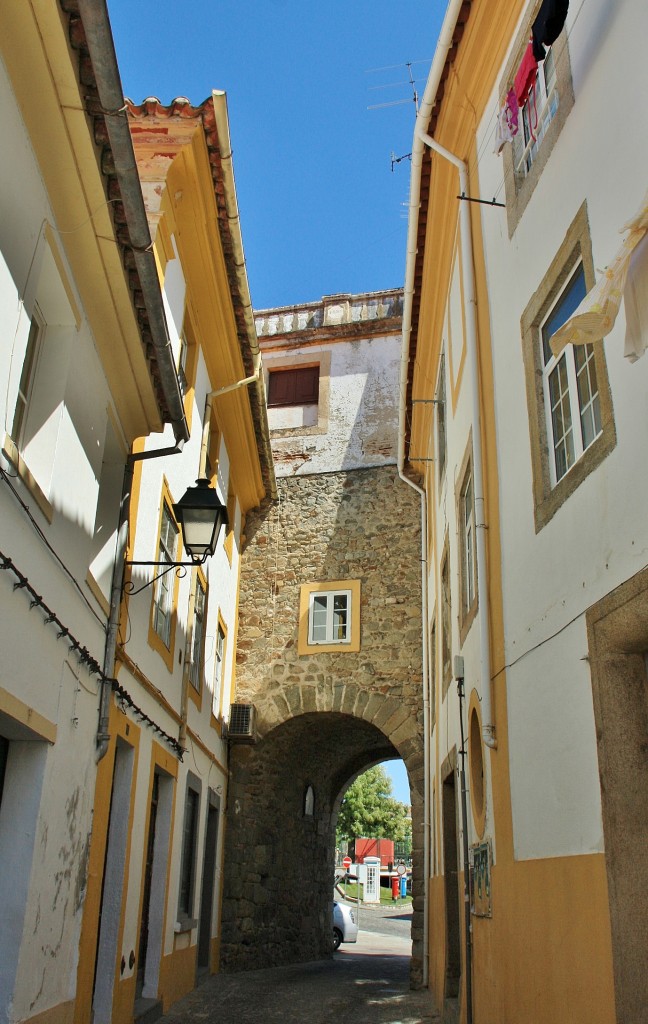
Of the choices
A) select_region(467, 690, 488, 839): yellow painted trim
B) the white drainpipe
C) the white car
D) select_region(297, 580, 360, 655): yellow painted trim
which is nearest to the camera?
the white drainpipe

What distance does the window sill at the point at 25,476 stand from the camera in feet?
16.5

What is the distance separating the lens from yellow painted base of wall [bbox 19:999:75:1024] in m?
A: 5.72

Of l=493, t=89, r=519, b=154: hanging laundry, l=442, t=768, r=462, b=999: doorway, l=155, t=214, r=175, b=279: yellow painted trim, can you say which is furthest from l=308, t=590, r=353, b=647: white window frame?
l=493, t=89, r=519, b=154: hanging laundry

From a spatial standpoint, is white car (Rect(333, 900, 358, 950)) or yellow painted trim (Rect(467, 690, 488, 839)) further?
white car (Rect(333, 900, 358, 950))

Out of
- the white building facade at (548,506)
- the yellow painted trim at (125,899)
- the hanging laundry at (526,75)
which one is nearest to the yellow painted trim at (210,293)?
the white building facade at (548,506)

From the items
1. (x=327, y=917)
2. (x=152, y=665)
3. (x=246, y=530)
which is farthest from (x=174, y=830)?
(x=327, y=917)

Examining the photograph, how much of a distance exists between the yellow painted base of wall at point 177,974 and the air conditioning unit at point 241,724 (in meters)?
3.23

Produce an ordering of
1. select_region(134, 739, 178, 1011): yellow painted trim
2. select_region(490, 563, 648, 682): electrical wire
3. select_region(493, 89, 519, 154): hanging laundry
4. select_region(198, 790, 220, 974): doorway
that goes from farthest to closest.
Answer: select_region(198, 790, 220, 974): doorway → select_region(134, 739, 178, 1011): yellow painted trim → select_region(493, 89, 519, 154): hanging laundry → select_region(490, 563, 648, 682): electrical wire

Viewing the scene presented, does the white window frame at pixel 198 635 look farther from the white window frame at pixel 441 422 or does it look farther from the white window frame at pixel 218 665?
the white window frame at pixel 441 422

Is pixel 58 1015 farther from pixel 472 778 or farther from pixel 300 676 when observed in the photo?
pixel 300 676

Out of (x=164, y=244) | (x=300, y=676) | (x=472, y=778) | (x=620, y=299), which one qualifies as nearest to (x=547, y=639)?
(x=620, y=299)

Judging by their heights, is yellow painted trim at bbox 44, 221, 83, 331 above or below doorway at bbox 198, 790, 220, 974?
above

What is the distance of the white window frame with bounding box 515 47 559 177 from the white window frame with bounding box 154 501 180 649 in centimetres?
486

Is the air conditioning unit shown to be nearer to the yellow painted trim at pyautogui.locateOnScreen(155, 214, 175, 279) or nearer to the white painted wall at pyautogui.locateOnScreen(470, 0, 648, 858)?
the yellow painted trim at pyautogui.locateOnScreen(155, 214, 175, 279)
